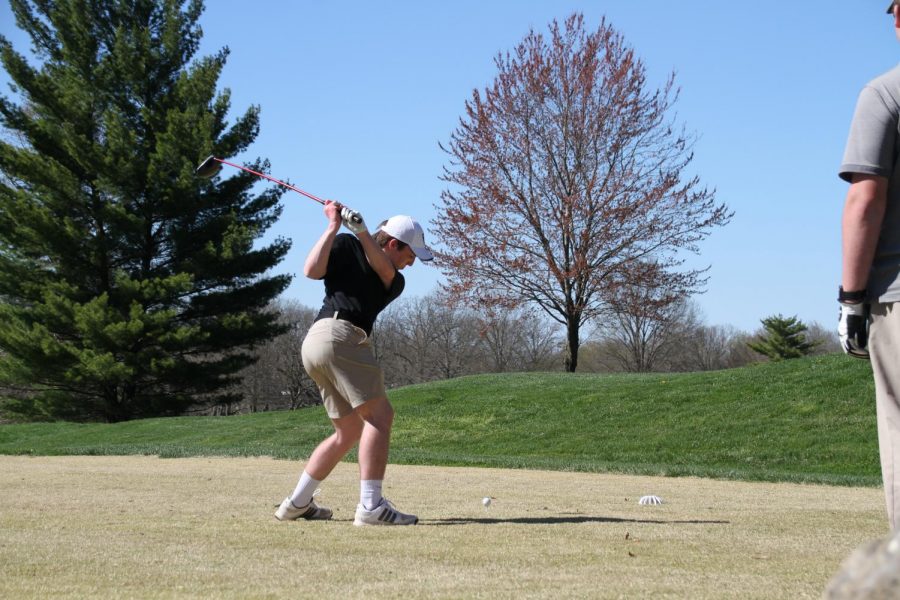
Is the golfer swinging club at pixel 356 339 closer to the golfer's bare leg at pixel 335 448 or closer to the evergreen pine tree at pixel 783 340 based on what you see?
the golfer's bare leg at pixel 335 448

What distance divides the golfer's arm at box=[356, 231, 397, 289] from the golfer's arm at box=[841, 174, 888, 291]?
3.12 m

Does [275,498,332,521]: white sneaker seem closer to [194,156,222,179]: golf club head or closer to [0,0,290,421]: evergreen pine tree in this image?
[194,156,222,179]: golf club head

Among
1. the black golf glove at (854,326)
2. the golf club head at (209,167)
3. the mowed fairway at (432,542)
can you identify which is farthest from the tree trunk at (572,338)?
the black golf glove at (854,326)

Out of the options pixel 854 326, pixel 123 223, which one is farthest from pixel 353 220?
pixel 123 223

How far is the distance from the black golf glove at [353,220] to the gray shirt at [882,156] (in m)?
3.11

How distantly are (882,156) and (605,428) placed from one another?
17025 millimetres

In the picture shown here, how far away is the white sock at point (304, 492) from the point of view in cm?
638

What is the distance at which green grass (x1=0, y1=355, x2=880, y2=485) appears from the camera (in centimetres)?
1567

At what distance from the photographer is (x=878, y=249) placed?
12.1ft

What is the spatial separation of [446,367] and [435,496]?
193ft

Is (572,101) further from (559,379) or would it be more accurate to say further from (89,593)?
(89,593)

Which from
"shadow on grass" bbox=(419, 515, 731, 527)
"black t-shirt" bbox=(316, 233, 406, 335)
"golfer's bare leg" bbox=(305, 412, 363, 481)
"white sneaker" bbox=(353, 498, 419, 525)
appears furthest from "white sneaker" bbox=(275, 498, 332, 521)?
"black t-shirt" bbox=(316, 233, 406, 335)

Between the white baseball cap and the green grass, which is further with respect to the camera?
the green grass

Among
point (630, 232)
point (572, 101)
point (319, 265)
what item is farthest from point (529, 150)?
point (319, 265)
